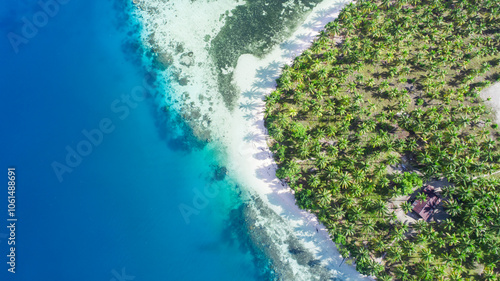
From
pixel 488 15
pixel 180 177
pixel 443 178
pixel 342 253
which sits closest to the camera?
pixel 342 253

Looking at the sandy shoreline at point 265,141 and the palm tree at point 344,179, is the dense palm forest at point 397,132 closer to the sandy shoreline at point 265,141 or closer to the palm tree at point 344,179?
the palm tree at point 344,179

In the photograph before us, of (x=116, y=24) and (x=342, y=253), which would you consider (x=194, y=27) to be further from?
(x=342, y=253)

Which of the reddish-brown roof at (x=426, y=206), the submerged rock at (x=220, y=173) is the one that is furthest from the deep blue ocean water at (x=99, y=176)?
the reddish-brown roof at (x=426, y=206)

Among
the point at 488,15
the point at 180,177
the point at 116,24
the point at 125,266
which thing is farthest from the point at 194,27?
the point at 488,15

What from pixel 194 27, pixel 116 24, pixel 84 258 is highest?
pixel 116 24

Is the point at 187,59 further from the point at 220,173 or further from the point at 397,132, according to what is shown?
the point at 397,132

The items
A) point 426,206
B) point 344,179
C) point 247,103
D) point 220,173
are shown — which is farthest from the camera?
point 247,103

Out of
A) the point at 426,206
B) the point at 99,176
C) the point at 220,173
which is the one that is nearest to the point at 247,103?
the point at 220,173
